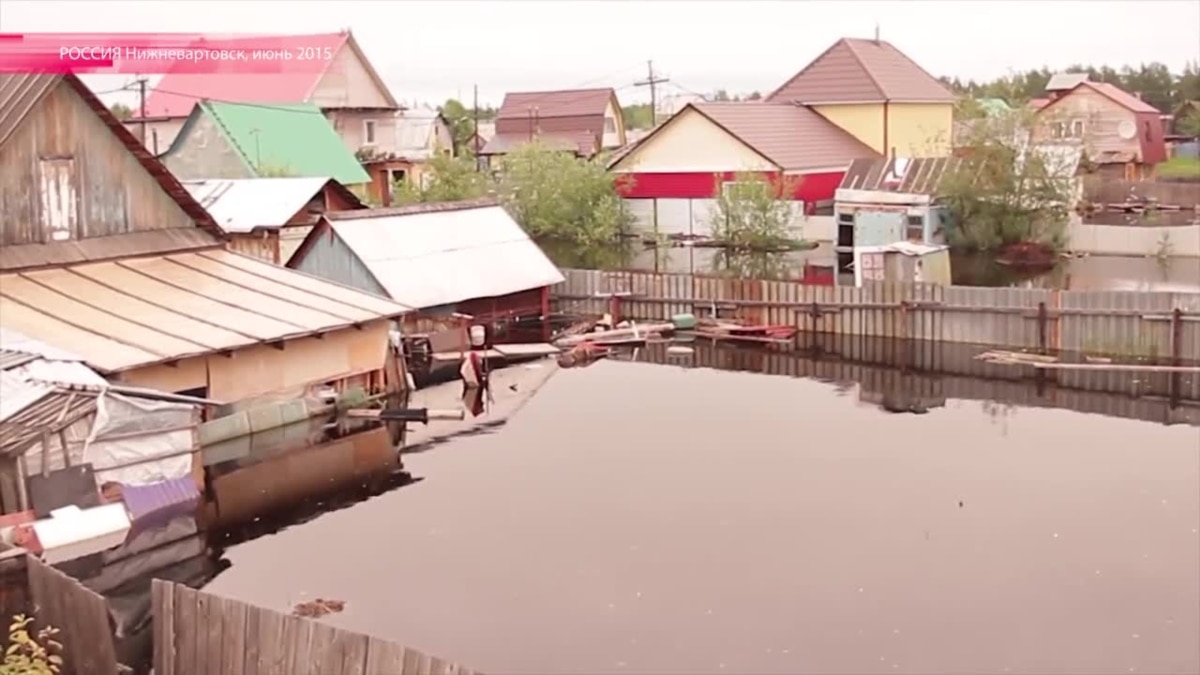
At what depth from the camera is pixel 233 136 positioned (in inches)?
1871

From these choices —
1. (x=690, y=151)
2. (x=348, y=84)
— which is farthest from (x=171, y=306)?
(x=348, y=84)

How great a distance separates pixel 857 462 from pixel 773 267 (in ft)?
77.4

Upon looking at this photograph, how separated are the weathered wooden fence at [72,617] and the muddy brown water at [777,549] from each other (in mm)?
3495

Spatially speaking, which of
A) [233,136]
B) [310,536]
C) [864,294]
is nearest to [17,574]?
[310,536]

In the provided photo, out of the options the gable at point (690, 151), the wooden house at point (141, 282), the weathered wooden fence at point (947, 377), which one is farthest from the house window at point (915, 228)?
the wooden house at point (141, 282)

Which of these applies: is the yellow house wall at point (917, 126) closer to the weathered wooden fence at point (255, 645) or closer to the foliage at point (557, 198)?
the foliage at point (557, 198)

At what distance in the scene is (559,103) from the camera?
78.0m

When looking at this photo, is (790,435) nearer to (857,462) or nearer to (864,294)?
(857,462)

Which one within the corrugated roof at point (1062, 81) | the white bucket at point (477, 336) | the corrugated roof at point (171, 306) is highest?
the corrugated roof at point (1062, 81)

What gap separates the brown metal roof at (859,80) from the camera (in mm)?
56594

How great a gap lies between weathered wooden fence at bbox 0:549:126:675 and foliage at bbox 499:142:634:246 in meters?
38.2

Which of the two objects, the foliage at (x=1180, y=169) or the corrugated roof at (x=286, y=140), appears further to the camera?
the foliage at (x=1180, y=169)

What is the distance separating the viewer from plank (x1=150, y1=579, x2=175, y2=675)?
9914mm

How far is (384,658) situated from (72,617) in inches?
139
